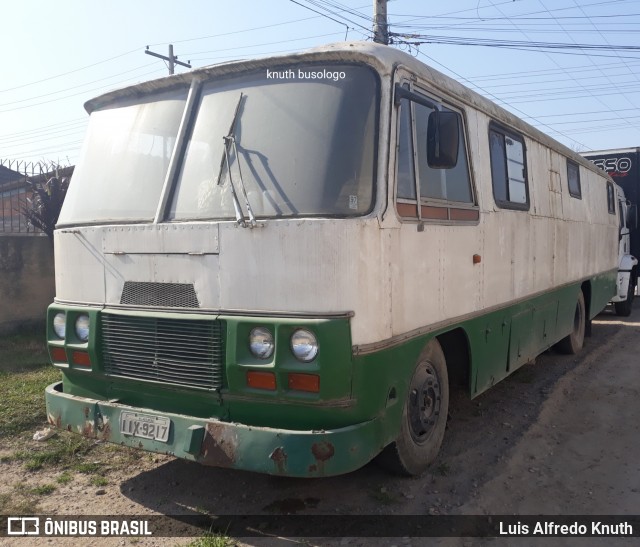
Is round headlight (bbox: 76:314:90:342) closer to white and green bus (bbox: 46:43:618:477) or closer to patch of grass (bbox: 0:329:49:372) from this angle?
white and green bus (bbox: 46:43:618:477)

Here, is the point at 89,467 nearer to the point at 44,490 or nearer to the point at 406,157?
the point at 44,490

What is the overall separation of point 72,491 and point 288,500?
1.55 metres

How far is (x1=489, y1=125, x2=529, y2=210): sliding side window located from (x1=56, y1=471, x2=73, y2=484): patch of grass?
4.10 metres

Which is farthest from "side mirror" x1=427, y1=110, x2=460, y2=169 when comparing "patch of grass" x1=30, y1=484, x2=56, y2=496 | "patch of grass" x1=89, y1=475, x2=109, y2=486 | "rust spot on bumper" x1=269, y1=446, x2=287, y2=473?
"patch of grass" x1=30, y1=484, x2=56, y2=496

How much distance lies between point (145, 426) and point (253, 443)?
781 mm

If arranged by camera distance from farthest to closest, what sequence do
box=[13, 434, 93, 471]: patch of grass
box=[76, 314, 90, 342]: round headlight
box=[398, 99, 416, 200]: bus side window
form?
box=[13, 434, 93, 471]: patch of grass
box=[76, 314, 90, 342]: round headlight
box=[398, 99, 416, 200]: bus side window

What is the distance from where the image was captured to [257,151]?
3.75 metres

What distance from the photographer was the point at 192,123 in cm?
405

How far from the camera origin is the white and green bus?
3434 mm

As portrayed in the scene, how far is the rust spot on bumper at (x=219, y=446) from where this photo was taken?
347 cm

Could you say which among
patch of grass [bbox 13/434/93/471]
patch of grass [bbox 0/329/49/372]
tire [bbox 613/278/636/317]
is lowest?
patch of grass [bbox 13/434/93/471]

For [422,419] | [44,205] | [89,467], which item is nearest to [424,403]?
[422,419]

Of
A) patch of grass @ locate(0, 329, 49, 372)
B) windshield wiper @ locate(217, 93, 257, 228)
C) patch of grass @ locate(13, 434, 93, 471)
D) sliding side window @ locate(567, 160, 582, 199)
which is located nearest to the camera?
windshield wiper @ locate(217, 93, 257, 228)

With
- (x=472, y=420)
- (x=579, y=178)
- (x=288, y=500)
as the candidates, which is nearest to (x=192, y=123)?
(x=288, y=500)
